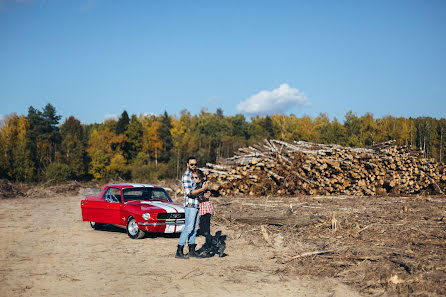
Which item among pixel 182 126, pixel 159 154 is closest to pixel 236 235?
pixel 159 154

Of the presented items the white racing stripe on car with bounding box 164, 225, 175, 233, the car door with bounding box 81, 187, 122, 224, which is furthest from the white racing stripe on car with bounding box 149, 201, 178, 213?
the car door with bounding box 81, 187, 122, 224

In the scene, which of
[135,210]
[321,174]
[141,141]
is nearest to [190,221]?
[135,210]

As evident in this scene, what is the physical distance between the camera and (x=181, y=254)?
312 inches

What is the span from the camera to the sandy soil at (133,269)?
589 centimetres

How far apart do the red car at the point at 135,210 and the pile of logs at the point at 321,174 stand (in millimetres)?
6732

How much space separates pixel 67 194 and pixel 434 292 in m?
22.6

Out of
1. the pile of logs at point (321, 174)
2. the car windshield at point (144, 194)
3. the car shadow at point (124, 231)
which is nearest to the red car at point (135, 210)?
the car windshield at point (144, 194)

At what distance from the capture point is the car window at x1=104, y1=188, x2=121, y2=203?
11033 millimetres

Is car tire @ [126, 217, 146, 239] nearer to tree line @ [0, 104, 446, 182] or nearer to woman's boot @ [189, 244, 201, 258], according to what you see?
woman's boot @ [189, 244, 201, 258]

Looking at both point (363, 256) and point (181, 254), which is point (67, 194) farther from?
point (363, 256)

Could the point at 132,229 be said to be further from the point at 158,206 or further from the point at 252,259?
the point at 252,259

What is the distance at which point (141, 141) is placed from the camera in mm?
72562

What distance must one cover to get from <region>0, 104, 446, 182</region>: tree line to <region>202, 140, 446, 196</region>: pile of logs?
Result: 27.7m

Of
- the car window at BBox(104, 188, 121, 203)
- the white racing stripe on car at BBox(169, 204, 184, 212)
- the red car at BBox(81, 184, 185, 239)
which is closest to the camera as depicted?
the red car at BBox(81, 184, 185, 239)
